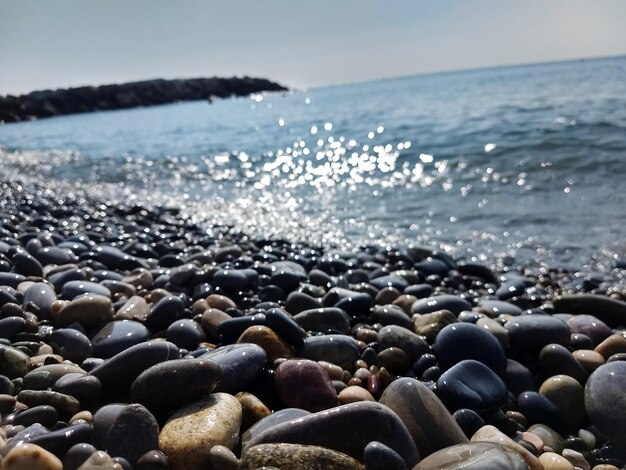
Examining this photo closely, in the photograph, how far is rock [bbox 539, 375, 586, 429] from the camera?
2604 millimetres

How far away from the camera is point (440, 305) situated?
11.9 feet

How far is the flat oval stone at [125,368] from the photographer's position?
7.82ft

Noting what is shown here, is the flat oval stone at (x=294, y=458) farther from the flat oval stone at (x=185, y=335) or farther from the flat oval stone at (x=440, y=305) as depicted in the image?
the flat oval stone at (x=440, y=305)

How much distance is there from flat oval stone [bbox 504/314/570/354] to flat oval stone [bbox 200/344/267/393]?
4.72 ft

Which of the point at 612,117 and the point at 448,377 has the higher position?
the point at 612,117

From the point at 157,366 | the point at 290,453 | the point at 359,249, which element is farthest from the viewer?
the point at 359,249

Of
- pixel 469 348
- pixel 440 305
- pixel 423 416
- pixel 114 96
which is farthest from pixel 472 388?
pixel 114 96

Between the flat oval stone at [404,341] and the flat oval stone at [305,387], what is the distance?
2.01 feet

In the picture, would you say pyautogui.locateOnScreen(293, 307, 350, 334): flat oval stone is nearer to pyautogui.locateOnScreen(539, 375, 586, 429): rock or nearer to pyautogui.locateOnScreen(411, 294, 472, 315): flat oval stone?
pyautogui.locateOnScreen(411, 294, 472, 315): flat oval stone

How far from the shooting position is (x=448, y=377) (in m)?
2.56

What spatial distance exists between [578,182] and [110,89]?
215 feet

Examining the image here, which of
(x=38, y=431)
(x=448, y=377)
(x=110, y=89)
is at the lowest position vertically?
(x=448, y=377)

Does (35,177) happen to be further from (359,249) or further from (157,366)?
(157,366)

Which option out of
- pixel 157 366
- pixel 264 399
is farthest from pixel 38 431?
pixel 264 399
